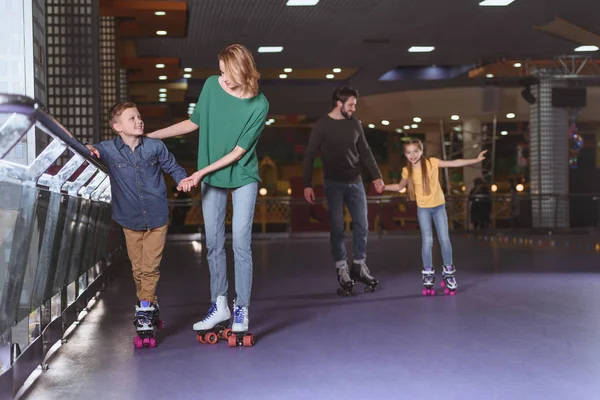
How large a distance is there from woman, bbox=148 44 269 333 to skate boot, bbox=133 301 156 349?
0.22m

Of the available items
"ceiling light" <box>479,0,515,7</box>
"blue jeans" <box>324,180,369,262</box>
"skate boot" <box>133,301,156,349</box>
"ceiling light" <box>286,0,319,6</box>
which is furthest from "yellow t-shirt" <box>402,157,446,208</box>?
"ceiling light" <box>479,0,515,7</box>

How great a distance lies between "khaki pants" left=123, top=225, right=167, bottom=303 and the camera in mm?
4008

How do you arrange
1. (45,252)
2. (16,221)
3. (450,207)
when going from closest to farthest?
(16,221) < (45,252) < (450,207)

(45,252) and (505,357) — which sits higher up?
(45,252)

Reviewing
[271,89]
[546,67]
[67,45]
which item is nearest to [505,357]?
[67,45]

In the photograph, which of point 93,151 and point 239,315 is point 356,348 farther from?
point 93,151

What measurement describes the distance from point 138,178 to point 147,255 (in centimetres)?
36

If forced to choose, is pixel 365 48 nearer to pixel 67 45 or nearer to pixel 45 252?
pixel 67 45

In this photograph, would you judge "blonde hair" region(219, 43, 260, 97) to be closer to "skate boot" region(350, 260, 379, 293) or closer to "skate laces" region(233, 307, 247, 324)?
"skate laces" region(233, 307, 247, 324)

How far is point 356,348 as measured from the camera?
149 inches

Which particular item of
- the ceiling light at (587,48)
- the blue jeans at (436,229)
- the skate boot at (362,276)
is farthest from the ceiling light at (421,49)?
the skate boot at (362,276)

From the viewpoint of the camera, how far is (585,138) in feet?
73.1

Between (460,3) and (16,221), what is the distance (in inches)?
376

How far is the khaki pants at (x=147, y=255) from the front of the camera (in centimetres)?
401
